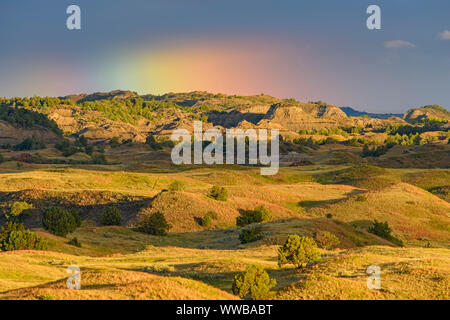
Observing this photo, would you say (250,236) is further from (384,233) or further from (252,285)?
(252,285)

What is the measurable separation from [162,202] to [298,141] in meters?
138

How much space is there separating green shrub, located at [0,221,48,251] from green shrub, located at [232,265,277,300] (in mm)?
22416

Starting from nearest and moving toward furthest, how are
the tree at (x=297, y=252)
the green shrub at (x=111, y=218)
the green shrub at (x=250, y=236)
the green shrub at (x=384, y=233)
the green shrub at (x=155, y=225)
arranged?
1. the tree at (x=297, y=252)
2. the green shrub at (x=250, y=236)
3. the green shrub at (x=384, y=233)
4. the green shrub at (x=155, y=225)
5. the green shrub at (x=111, y=218)

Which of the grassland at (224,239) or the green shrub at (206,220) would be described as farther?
the green shrub at (206,220)

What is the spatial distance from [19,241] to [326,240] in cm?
2628

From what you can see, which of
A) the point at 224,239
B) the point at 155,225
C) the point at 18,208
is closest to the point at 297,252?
the point at 224,239

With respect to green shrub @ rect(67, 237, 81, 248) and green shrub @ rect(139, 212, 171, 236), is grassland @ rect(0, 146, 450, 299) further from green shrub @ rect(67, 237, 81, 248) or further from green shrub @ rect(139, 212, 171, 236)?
green shrub @ rect(139, 212, 171, 236)

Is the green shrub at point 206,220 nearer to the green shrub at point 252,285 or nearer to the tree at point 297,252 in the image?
the tree at point 297,252

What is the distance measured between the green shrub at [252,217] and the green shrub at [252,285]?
35485 millimetres

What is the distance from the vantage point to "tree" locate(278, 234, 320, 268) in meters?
30.8

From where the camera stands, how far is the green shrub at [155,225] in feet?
176

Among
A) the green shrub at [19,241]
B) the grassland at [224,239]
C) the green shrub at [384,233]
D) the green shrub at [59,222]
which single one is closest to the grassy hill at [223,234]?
the grassland at [224,239]

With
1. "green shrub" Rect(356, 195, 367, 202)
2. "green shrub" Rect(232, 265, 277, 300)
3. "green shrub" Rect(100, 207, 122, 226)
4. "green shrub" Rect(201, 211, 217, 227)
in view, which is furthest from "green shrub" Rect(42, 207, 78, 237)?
"green shrub" Rect(356, 195, 367, 202)

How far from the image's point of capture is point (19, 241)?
3788cm
